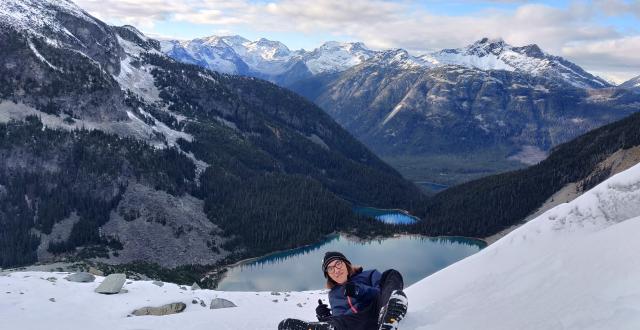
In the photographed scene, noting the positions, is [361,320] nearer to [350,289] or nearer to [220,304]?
[350,289]

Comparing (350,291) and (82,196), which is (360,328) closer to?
Answer: (350,291)

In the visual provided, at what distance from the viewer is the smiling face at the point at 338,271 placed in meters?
12.6

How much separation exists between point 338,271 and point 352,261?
128 metres

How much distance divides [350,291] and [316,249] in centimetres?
15631

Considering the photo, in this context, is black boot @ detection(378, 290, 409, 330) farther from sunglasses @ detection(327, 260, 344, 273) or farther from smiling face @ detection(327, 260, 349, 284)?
sunglasses @ detection(327, 260, 344, 273)

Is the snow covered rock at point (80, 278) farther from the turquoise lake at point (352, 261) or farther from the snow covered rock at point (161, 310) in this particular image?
the turquoise lake at point (352, 261)

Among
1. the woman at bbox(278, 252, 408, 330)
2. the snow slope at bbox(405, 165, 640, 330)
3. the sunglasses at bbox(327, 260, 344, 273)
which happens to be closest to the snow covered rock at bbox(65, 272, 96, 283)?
the snow slope at bbox(405, 165, 640, 330)

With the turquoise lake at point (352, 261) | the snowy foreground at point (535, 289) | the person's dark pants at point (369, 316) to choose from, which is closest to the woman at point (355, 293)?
the person's dark pants at point (369, 316)

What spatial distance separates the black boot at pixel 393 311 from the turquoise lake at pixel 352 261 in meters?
112

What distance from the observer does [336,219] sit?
624 feet

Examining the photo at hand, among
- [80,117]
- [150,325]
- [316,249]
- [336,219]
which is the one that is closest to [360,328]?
[150,325]

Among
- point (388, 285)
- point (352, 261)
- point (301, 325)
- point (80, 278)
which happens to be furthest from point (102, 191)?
point (388, 285)

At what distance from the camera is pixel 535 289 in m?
12.6

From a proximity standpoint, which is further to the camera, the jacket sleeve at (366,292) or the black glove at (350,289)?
the jacket sleeve at (366,292)
